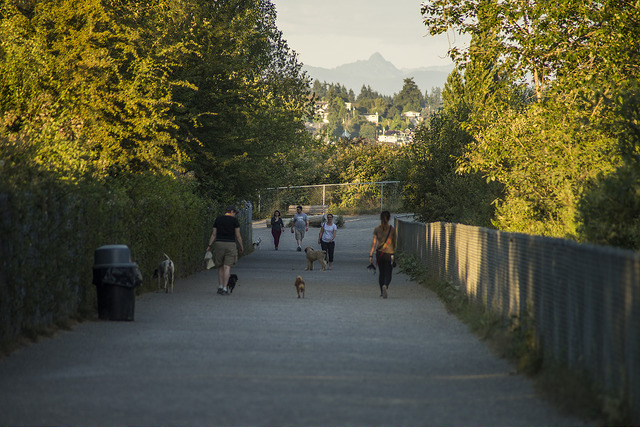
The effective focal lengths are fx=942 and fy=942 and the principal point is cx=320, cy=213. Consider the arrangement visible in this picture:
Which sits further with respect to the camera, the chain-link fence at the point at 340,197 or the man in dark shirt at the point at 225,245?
the chain-link fence at the point at 340,197

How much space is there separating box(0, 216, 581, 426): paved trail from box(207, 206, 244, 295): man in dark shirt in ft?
11.4

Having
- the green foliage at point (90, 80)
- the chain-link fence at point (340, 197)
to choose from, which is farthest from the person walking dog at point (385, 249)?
the chain-link fence at point (340, 197)

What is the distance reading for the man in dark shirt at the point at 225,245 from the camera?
1872cm

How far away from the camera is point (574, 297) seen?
798cm

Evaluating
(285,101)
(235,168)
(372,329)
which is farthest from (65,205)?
(285,101)

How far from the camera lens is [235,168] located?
1203 inches

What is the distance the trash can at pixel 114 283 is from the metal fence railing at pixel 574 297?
194 inches

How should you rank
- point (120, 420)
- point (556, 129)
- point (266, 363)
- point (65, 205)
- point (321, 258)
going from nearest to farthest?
point (120, 420)
point (266, 363)
point (65, 205)
point (556, 129)
point (321, 258)

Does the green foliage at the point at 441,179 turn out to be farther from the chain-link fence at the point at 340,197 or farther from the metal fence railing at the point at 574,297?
the chain-link fence at the point at 340,197

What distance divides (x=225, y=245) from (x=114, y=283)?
20.0ft

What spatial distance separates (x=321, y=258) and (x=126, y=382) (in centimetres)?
1993

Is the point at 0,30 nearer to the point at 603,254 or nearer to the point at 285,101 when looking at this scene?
the point at 603,254

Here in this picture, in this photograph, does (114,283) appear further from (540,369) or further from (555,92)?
(555,92)

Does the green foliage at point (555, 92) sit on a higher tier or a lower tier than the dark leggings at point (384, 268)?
higher
